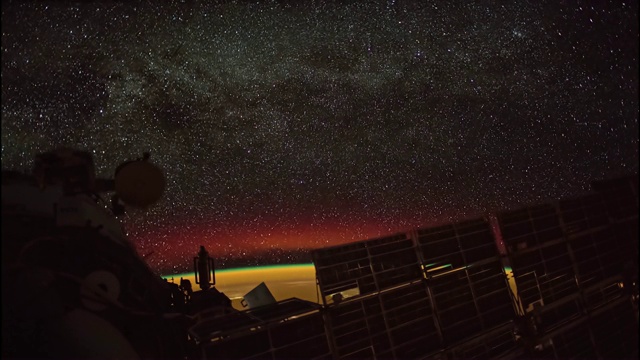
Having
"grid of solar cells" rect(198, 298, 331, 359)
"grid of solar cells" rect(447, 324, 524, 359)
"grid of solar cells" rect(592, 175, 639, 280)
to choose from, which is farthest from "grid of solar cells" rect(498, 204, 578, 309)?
"grid of solar cells" rect(198, 298, 331, 359)

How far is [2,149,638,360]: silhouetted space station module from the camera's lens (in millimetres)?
5508

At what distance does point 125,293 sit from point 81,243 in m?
1.27

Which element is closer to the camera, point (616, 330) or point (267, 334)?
point (267, 334)

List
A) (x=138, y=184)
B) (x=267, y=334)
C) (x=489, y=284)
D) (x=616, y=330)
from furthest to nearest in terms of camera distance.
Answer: (x=616, y=330)
(x=489, y=284)
(x=267, y=334)
(x=138, y=184)

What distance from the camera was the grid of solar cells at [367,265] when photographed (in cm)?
721

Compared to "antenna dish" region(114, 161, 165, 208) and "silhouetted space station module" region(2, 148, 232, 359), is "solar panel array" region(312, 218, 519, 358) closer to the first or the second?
"antenna dish" region(114, 161, 165, 208)

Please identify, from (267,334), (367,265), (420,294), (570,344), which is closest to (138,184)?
(267,334)

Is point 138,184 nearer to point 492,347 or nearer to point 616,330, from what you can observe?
point 492,347

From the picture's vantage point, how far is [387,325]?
24.0ft

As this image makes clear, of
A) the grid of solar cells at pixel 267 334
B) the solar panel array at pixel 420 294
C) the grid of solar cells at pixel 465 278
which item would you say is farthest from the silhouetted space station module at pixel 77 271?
the grid of solar cells at pixel 465 278

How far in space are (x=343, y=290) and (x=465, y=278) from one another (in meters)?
3.04

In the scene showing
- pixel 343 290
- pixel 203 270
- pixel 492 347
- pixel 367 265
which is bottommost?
pixel 492 347

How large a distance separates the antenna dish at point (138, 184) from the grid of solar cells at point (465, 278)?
17.9 feet

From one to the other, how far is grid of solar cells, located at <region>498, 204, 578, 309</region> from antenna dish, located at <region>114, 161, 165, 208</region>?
7575 mm
